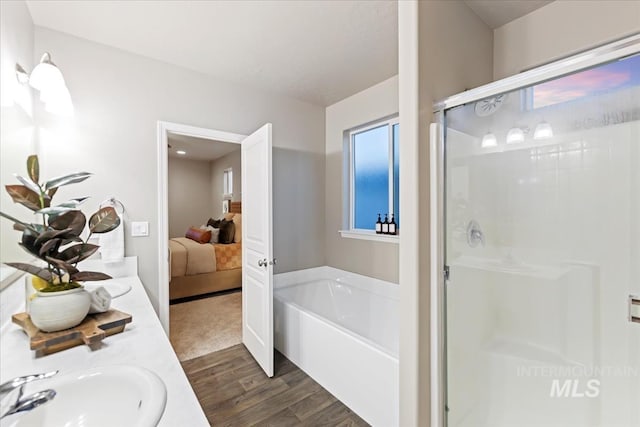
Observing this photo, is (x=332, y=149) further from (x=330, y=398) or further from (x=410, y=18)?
(x=330, y=398)

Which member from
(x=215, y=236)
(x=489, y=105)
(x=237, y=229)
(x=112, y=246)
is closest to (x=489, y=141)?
(x=489, y=105)

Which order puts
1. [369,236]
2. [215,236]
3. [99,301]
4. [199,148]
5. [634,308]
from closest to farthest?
1. [99,301]
2. [634,308]
3. [369,236]
4. [215,236]
5. [199,148]

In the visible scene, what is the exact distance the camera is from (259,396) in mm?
2027

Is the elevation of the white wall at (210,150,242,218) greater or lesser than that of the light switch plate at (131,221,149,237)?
greater

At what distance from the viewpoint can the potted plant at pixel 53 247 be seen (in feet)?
3.03

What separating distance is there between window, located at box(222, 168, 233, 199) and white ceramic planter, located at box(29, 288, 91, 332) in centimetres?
524

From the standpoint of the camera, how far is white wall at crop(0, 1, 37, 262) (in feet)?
3.05

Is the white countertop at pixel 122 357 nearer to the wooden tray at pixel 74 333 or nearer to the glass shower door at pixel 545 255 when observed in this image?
the wooden tray at pixel 74 333

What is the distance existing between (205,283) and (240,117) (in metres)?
2.59

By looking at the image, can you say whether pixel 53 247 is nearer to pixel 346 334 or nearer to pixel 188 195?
pixel 346 334

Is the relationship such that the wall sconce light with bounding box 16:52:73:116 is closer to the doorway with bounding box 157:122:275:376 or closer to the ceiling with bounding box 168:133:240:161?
the doorway with bounding box 157:122:275:376

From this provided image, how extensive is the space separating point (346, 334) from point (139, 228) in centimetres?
180

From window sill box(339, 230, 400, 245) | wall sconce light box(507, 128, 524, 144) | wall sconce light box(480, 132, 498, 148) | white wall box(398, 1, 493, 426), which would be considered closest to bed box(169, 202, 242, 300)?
window sill box(339, 230, 400, 245)

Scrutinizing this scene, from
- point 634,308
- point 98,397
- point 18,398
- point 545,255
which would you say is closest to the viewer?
point 18,398
